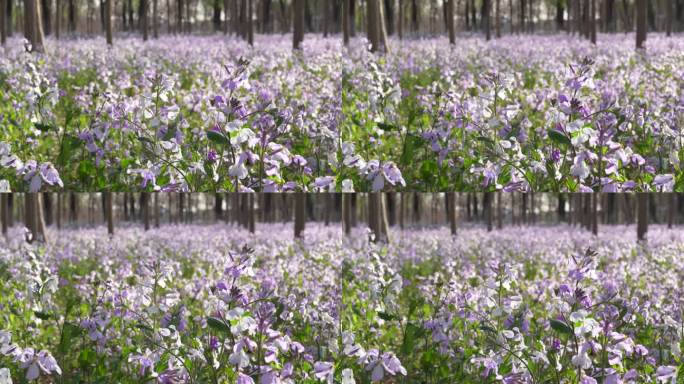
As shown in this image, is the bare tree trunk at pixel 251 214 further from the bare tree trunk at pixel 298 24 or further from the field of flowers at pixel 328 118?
the bare tree trunk at pixel 298 24

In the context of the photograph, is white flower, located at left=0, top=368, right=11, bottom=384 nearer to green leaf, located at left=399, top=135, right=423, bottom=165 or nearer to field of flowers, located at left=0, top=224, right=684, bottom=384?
field of flowers, located at left=0, top=224, right=684, bottom=384

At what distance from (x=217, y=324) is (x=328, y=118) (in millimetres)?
1631

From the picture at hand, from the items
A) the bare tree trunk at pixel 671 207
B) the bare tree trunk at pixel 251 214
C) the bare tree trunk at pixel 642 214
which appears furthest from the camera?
the bare tree trunk at pixel 642 214

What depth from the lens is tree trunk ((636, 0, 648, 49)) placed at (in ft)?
18.4

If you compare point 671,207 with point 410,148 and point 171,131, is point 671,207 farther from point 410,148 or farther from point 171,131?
point 171,131

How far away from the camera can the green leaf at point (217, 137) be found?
5.17 metres

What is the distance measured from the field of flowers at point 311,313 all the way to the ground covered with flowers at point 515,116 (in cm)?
59

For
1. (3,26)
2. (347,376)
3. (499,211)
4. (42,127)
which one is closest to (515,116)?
(499,211)

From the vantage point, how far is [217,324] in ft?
16.9

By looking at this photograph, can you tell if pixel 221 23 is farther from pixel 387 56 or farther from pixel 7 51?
pixel 7 51

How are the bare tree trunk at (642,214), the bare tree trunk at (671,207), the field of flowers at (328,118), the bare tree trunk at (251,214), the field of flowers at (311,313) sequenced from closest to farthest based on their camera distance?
the field of flowers at (328,118), the field of flowers at (311,313), the bare tree trunk at (251,214), the bare tree trunk at (671,207), the bare tree trunk at (642,214)

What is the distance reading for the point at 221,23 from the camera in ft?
17.7

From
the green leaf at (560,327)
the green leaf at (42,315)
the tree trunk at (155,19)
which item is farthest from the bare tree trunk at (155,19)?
the green leaf at (560,327)

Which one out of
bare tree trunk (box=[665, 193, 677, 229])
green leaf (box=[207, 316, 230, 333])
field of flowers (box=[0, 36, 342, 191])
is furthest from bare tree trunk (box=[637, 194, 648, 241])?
green leaf (box=[207, 316, 230, 333])
